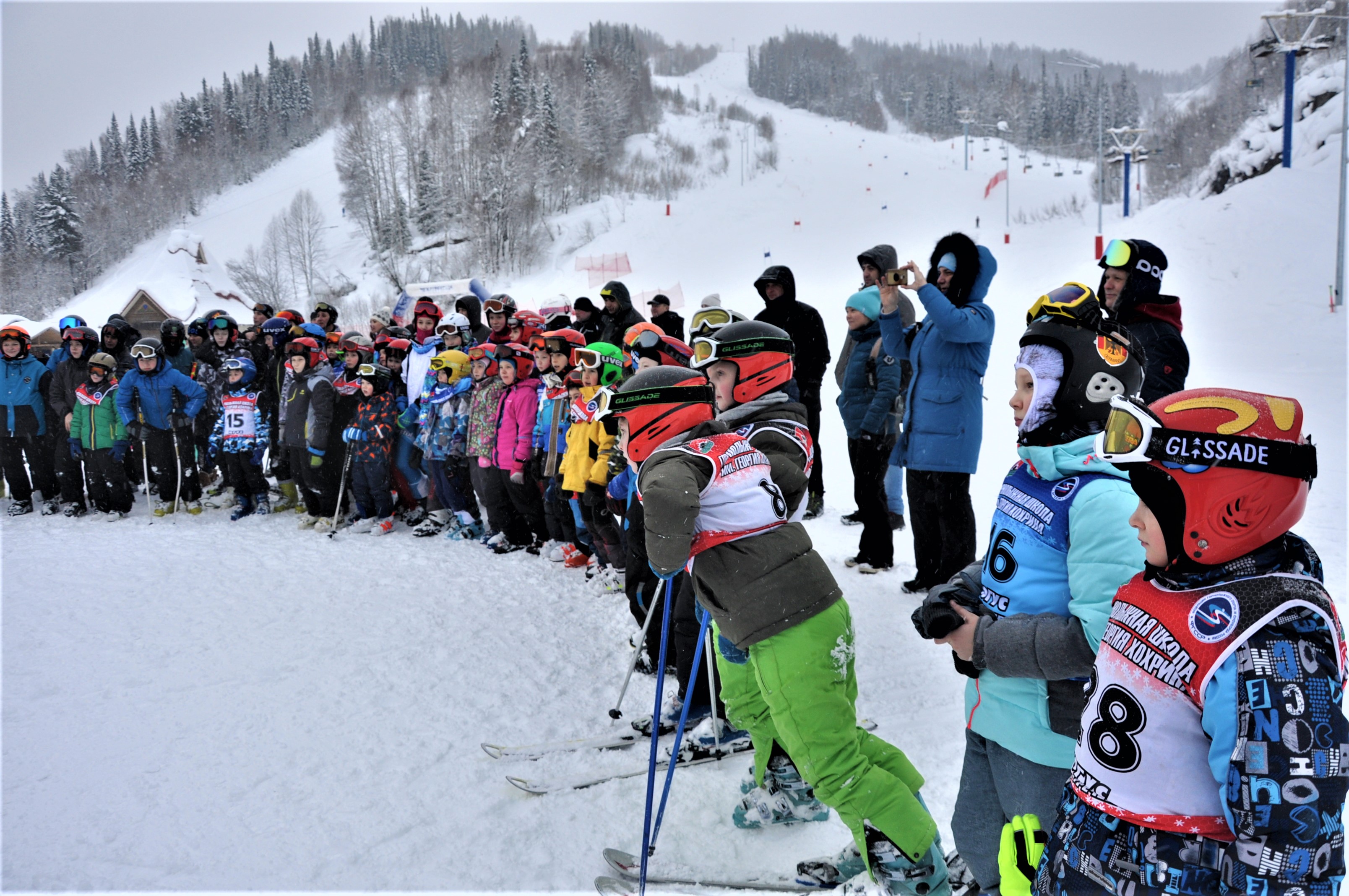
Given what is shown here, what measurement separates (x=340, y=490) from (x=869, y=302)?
19.1ft

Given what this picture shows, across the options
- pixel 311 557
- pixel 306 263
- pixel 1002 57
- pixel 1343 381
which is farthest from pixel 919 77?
pixel 311 557

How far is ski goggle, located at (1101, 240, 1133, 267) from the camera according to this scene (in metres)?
3.72

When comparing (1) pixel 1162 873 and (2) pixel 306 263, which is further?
(2) pixel 306 263

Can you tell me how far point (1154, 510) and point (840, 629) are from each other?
1.44 metres

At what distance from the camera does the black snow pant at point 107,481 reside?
29.1ft

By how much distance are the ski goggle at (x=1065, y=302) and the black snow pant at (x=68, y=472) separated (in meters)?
10.7

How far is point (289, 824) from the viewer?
10.2 feet

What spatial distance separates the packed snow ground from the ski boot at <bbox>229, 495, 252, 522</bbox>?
326mm

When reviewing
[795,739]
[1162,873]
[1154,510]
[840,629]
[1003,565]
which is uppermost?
[1154,510]

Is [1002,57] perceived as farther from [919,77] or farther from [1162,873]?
[1162,873]

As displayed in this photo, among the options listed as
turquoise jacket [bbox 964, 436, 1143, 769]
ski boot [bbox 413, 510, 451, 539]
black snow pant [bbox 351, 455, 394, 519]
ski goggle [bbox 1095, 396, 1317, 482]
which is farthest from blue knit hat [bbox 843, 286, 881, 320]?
black snow pant [bbox 351, 455, 394, 519]

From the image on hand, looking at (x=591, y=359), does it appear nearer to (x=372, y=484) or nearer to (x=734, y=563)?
(x=734, y=563)

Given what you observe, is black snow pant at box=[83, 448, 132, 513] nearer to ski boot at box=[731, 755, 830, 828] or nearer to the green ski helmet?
the green ski helmet

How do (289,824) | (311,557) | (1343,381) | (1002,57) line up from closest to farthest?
1. (289,824)
2. (311,557)
3. (1343,381)
4. (1002,57)
